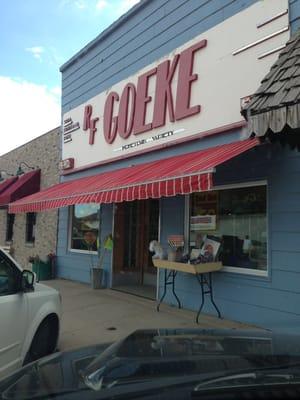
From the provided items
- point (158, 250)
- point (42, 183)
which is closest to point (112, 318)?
point (158, 250)

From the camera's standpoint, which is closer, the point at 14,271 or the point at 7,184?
the point at 14,271

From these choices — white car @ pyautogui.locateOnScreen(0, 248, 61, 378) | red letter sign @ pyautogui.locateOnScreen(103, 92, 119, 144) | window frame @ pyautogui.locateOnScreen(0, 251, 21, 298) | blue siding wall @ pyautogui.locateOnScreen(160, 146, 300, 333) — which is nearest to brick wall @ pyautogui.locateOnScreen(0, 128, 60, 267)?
red letter sign @ pyautogui.locateOnScreen(103, 92, 119, 144)

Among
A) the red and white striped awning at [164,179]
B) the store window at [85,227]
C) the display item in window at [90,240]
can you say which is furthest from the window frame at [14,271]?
the display item in window at [90,240]

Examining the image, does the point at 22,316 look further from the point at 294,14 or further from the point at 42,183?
the point at 42,183

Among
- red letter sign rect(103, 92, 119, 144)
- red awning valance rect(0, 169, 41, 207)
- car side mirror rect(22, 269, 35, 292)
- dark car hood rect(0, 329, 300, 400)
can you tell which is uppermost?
red letter sign rect(103, 92, 119, 144)

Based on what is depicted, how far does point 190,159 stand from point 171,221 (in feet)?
6.04

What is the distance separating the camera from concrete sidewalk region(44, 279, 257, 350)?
669 cm

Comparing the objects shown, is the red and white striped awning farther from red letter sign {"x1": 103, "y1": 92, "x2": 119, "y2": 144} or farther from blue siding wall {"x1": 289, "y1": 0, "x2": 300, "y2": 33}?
blue siding wall {"x1": 289, "y1": 0, "x2": 300, "y2": 33}

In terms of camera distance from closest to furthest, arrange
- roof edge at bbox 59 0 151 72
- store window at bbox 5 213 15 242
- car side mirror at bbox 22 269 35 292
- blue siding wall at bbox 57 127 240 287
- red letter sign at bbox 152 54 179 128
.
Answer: car side mirror at bbox 22 269 35 292 → blue siding wall at bbox 57 127 240 287 → red letter sign at bbox 152 54 179 128 → roof edge at bbox 59 0 151 72 → store window at bbox 5 213 15 242

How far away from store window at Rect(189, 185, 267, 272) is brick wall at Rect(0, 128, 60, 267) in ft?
21.5

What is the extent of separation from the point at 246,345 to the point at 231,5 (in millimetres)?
6699

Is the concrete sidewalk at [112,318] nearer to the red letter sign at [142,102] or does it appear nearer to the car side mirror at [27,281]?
the car side mirror at [27,281]

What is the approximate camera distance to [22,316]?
4.60 meters

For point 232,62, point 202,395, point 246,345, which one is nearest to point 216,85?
point 232,62
